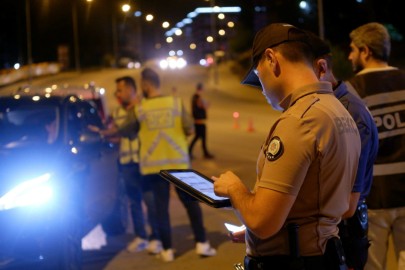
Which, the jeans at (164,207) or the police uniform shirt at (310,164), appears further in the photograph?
the jeans at (164,207)

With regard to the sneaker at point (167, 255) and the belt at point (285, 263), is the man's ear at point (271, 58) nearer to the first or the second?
the belt at point (285, 263)

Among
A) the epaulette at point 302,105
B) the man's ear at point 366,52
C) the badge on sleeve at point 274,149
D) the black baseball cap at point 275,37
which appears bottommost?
the badge on sleeve at point 274,149

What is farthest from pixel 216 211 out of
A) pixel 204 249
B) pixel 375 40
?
pixel 375 40

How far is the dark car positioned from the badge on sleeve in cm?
270

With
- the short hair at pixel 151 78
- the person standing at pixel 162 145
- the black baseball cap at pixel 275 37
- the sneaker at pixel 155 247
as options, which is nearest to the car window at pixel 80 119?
the person standing at pixel 162 145

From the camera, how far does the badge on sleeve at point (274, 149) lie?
1747 millimetres

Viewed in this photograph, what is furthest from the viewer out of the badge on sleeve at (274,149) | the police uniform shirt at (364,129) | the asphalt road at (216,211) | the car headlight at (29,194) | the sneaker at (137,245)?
the sneaker at (137,245)

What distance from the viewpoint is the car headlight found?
12.5ft

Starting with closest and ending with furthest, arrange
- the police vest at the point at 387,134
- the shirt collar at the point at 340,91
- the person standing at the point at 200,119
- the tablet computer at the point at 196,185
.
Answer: the tablet computer at the point at 196,185 < the shirt collar at the point at 340,91 < the police vest at the point at 387,134 < the person standing at the point at 200,119

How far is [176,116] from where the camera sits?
5496 mm

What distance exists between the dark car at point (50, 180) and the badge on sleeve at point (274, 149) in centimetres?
270

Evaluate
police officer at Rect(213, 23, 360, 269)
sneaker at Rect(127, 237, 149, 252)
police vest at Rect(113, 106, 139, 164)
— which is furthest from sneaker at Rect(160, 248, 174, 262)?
police officer at Rect(213, 23, 360, 269)

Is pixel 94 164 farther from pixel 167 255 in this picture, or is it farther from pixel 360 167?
pixel 360 167

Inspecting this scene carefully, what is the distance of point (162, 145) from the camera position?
5.45 m
